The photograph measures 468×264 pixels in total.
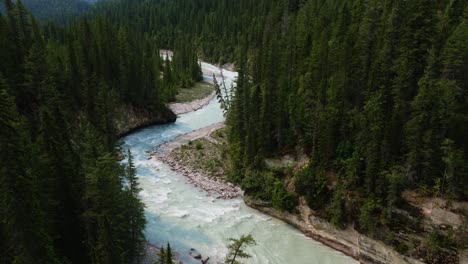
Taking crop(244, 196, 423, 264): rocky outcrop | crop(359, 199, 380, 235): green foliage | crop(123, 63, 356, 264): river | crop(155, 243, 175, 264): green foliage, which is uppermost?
crop(155, 243, 175, 264): green foliage

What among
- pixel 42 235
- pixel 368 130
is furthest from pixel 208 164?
pixel 42 235

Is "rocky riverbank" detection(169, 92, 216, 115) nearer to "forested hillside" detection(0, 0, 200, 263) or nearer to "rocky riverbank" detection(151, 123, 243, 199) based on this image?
"rocky riverbank" detection(151, 123, 243, 199)

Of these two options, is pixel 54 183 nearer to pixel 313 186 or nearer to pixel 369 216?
pixel 313 186

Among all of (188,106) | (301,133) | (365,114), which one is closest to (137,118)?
(188,106)

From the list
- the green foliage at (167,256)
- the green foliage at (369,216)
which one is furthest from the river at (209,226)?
the green foliage at (167,256)

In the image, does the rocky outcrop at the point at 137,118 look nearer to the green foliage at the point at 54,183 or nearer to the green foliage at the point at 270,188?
the green foliage at the point at 54,183

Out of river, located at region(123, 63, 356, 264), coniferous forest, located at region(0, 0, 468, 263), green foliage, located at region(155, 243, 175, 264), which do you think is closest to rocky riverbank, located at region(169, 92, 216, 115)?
coniferous forest, located at region(0, 0, 468, 263)
